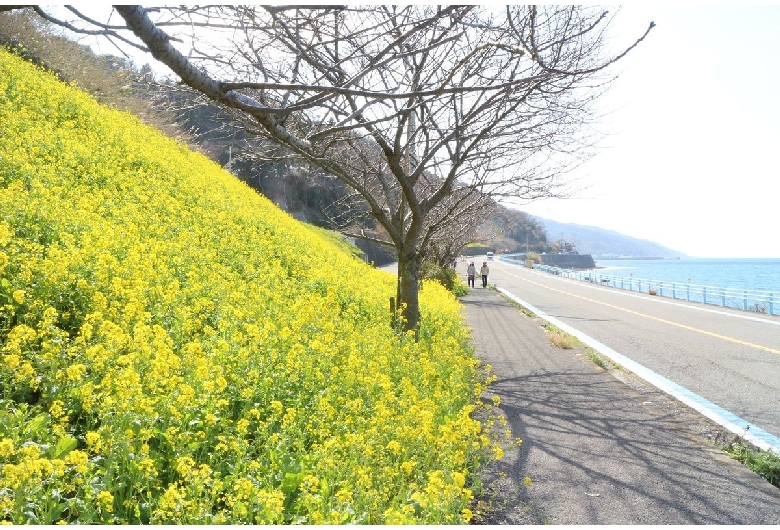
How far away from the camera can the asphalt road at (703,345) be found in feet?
21.9

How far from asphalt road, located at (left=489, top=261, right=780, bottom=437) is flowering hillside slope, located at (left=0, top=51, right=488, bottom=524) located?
3.17 m

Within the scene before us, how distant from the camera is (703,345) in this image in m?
10.5

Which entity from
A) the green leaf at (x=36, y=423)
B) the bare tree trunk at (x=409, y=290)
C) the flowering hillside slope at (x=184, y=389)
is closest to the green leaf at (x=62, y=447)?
the flowering hillside slope at (x=184, y=389)

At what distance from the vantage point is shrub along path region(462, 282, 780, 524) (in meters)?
3.53

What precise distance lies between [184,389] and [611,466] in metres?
3.29

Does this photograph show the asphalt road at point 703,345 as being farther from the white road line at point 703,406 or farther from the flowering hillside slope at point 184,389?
the flowering hillside slope at point 184,389

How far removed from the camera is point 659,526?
10.7ft

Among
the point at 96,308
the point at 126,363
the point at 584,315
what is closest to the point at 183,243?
the point at 96,308

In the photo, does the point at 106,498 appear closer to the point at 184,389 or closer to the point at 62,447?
the point at 62,447

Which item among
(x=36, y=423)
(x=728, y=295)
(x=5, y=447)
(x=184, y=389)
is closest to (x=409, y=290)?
(x=184, y=389)

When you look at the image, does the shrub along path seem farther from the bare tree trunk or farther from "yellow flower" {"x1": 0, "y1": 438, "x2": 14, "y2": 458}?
"yellow flower" {"x1": 0, "y1": 438, "x2": 14, "y2": 458}

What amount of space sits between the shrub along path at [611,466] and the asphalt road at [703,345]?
2.91 ft

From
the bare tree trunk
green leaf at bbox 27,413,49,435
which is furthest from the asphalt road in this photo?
green leaf at bbox 27,413,49,435

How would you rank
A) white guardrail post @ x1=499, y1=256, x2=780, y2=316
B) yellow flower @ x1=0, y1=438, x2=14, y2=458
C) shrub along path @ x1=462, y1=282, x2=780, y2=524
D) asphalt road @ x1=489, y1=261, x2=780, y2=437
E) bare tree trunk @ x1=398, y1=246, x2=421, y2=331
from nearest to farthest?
yellow flower @ x1=0, y1=438, x2=14, y2=458 → shrub along path @ x1=462, y1=282, x2=780, y2=524 → asphalt road @ x1=489, y1=261, x2=780, y2=437 → bare tree trunk @ x1=398, y1=246, x2=421, y2=331 → white guardrail post @ x1=499, y1=256, x2=780, y2=316
